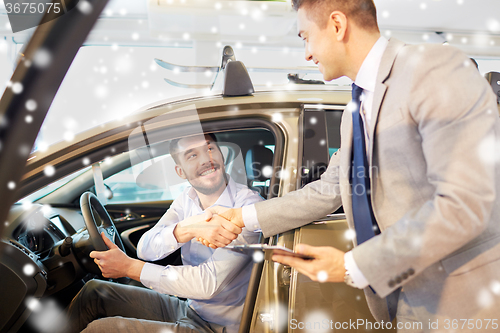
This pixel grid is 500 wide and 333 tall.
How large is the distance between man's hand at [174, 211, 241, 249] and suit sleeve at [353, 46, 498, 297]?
66 centimetres

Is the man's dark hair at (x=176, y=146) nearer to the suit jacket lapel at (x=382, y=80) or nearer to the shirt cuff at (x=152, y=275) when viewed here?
the shirt cuff at (x=152, y=275)


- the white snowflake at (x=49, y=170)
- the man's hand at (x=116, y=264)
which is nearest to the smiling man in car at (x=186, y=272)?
the man's hand at (x=116, y=264)

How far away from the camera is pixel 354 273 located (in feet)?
2.70

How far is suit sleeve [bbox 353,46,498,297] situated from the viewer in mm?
737

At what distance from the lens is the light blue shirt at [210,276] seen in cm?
143

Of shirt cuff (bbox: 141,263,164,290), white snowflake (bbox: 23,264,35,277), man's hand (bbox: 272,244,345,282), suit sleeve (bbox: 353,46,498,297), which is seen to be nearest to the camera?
suit sleeve (bbox: 353,46,498,297)

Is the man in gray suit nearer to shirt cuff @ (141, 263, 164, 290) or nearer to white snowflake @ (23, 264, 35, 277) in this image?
shirt cuff @ (141, 263, 164, 290)

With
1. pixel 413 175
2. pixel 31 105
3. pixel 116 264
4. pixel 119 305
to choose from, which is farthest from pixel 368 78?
pixel 119 305

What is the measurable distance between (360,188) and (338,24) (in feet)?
1.62

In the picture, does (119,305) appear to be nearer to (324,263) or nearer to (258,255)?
(258,255)

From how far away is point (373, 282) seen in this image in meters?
0.80

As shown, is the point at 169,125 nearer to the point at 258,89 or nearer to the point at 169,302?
the point at 258,89

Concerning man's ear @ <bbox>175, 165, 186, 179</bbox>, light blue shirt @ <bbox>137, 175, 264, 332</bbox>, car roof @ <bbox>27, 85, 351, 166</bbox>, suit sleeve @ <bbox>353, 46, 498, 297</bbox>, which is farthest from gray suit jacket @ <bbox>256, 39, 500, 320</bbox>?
man's ear @ <bbox>175, 165, 186, 179</bbox>

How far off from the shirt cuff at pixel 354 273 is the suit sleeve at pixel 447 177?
0.5 inches
